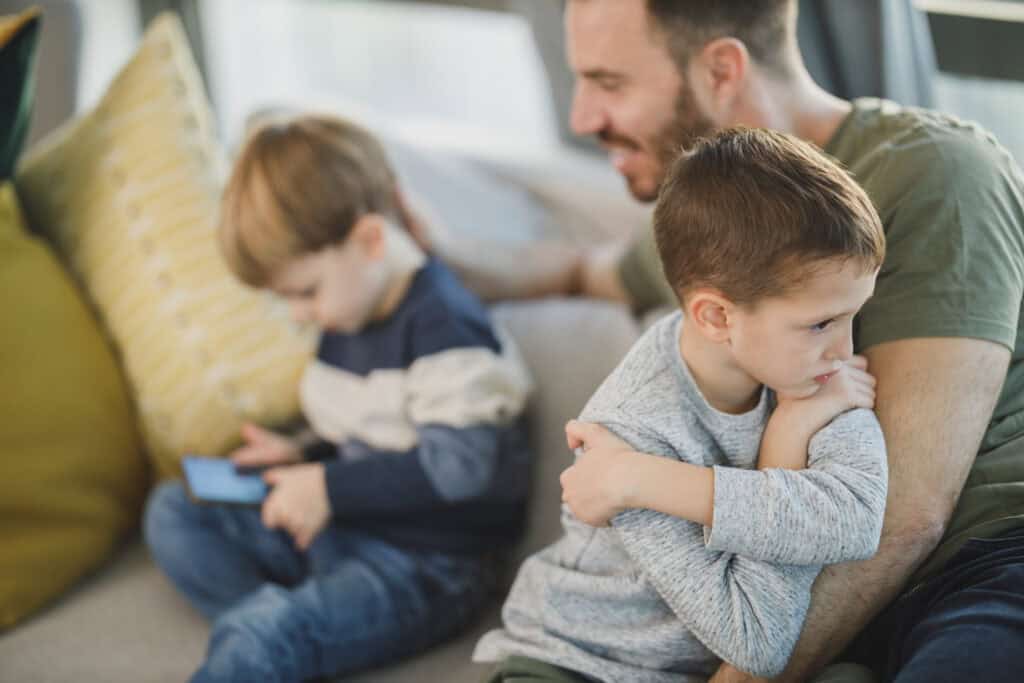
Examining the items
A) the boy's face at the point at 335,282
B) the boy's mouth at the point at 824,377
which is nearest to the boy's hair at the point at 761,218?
the boy's mouth at the point at 824,377

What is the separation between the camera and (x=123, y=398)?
1696 mm

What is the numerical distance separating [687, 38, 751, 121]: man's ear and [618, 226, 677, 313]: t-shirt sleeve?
44 centimetres

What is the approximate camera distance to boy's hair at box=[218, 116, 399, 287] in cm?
147

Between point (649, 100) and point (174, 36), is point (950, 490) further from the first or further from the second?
point (174, 36)

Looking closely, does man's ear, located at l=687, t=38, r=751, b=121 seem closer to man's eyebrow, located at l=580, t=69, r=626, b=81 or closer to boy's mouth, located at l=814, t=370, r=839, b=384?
man's eyebrow, located at l=580, t=69, r=626, b=81

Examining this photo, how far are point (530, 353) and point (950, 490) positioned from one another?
0.76 meters

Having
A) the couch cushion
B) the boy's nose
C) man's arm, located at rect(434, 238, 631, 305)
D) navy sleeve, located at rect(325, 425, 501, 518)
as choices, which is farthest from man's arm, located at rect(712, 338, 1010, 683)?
man's arm, located at rect(434, 238, 631, 305)

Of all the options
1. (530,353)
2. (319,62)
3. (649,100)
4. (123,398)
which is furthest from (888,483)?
(319,62)

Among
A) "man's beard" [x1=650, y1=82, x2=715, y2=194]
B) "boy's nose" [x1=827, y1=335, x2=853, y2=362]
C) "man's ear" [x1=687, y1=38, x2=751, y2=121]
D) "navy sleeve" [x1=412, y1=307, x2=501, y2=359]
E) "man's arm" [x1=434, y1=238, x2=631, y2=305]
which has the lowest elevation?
"man's arm" [x1=434, y1=238, x2=631, y2=305]

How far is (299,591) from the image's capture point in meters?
1.42

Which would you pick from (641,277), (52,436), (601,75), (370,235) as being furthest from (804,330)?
(52,436)

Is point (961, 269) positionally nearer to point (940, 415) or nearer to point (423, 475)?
point (940, 415)

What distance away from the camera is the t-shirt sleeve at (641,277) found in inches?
69.8

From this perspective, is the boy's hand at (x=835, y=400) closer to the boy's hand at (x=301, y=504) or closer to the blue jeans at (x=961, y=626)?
the blue jeans at (x=961, y=626)
